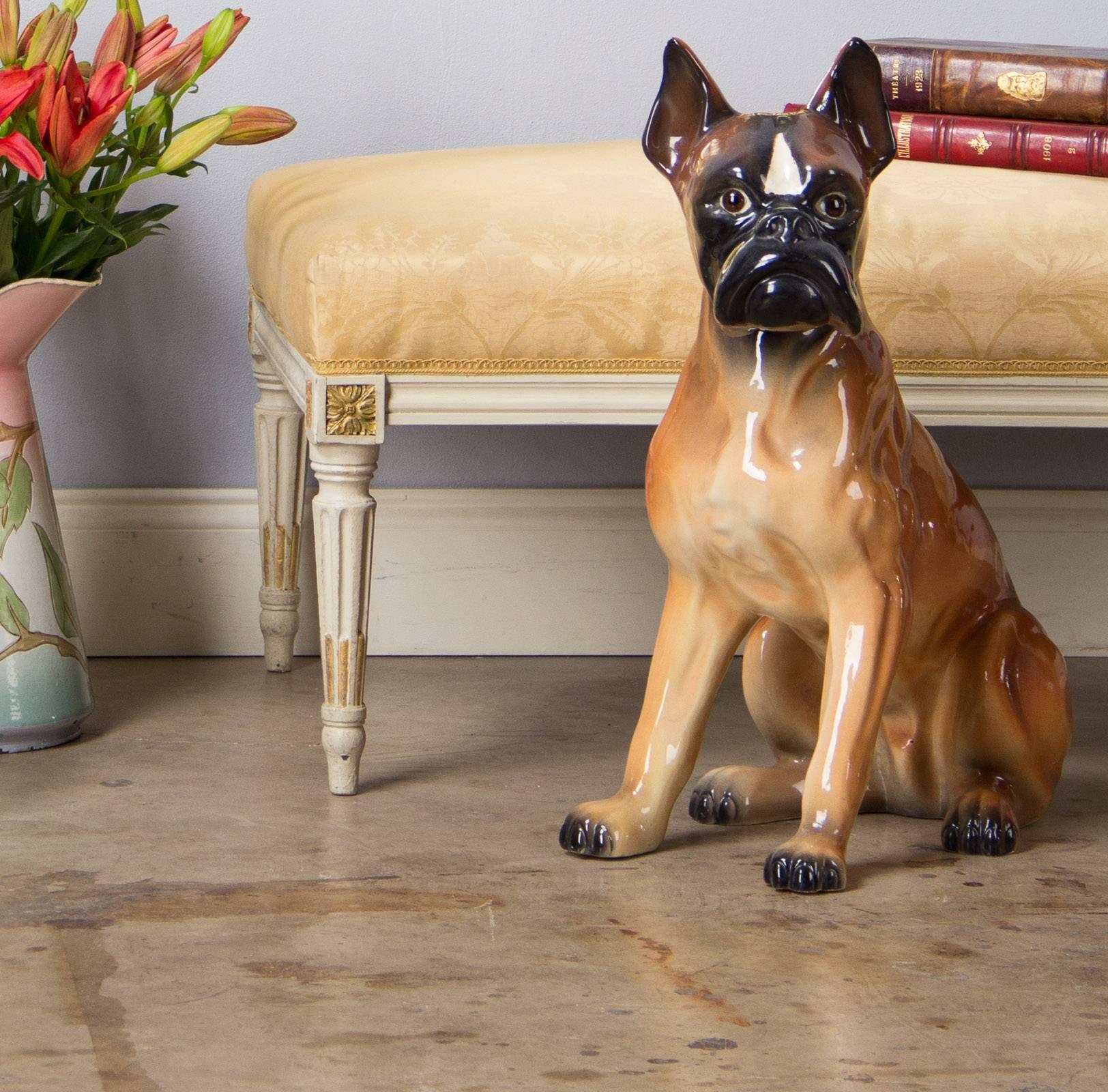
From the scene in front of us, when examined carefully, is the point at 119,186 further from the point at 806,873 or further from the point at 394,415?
→ the point at 806,873

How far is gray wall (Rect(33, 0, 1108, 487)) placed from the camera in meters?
1.82

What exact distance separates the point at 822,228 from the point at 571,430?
0.90m

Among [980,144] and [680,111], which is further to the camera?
[980,144]

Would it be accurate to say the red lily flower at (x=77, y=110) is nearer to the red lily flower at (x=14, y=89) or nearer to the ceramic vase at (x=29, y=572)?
the red lily flower at (x=14, y=89)

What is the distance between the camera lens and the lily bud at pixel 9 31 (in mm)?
1348

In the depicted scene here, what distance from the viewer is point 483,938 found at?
104 centimetres

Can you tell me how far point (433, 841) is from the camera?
1237 mm

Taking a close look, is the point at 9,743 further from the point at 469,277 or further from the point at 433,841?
the point at 469,277

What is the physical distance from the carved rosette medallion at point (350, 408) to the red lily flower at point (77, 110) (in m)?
0.31

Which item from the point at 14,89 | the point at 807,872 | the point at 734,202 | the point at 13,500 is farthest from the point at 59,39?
the point at 807,872

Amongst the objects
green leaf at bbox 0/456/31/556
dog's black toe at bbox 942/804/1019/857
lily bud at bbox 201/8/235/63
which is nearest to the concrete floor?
dog's black toe at bbox 942/804/1019/857

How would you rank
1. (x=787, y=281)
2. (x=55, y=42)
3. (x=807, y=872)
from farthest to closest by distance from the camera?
(x=55, y=42)
(x=807, y=872)
(x=787, y=281)

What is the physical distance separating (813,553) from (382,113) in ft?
3.34

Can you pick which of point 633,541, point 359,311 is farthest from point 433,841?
point 633,541
